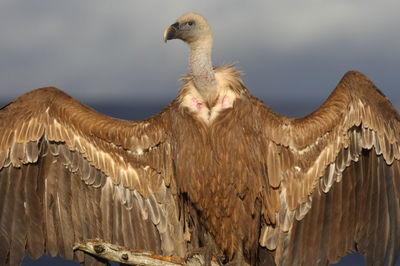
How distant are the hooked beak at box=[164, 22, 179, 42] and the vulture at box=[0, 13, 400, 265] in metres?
0.02

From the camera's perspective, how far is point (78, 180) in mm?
8828

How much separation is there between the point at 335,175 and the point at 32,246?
14.5ft

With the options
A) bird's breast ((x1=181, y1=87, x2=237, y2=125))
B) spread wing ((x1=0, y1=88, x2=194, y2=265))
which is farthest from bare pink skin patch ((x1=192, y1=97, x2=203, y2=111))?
spread wing ((x1=0, y1=88, x2=194, y2=265))

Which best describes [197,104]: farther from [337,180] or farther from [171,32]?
[337,180]

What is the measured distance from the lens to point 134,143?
8281 mm

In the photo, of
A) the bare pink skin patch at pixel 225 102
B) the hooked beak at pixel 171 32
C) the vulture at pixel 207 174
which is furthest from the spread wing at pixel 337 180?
the hooked beak at pixel 171 32

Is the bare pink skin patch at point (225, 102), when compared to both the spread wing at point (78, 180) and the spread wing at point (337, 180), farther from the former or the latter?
the spread wing at point (78, 180)

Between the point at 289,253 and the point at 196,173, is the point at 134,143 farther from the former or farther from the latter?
the point at 289,253

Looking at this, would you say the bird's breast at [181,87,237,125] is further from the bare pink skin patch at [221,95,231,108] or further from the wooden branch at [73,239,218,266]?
the wooden branch at [73,239,218,266]

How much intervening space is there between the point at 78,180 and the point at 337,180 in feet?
12.0

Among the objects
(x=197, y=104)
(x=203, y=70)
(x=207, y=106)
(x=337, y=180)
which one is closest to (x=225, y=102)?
(x=207, y=106)

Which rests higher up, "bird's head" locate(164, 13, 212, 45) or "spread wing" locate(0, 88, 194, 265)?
"bird's head" locate(164, 13, 212, 45)

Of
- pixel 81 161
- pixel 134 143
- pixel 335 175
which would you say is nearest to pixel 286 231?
pixel 335 175

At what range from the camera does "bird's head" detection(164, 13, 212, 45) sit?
7652mm
